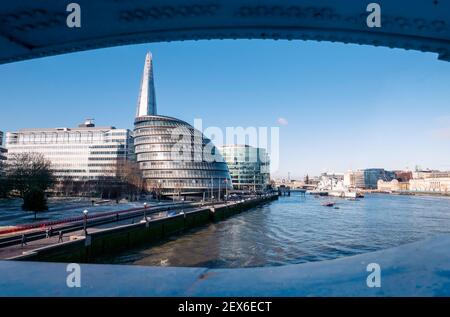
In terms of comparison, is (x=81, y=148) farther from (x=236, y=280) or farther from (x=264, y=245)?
(x=236, y=280)

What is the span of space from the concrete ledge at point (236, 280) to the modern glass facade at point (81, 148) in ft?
389

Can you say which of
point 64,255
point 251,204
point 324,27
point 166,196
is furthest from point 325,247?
point 166,196

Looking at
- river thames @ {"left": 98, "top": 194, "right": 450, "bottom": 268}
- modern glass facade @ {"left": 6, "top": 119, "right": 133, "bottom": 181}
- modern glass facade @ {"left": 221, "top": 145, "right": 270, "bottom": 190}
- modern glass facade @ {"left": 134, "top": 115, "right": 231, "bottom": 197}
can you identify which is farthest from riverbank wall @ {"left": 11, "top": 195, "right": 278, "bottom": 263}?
modern glass facade @ {"left": 221, "top": 145, "right": 270, "bottom": 190}

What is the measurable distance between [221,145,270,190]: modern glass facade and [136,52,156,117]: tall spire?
153 ft

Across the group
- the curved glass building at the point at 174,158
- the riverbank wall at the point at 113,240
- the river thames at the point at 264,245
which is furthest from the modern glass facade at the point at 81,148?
the river thames at the point at 264,245

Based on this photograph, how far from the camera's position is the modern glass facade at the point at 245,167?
161 meters

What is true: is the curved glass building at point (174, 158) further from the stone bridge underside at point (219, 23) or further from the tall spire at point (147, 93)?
the stone bridge underside at point (219, 23)

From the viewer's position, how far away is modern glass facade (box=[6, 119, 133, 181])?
118 m

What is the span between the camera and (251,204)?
248ft

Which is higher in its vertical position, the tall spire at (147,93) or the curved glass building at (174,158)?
the tall spire at (147,93)

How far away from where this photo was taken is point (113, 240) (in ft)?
72.5

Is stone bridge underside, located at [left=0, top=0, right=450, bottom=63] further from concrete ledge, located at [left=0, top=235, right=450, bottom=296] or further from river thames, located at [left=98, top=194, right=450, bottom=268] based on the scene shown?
river thames, located at [left=98, top=194, right=450, bottom=268]
